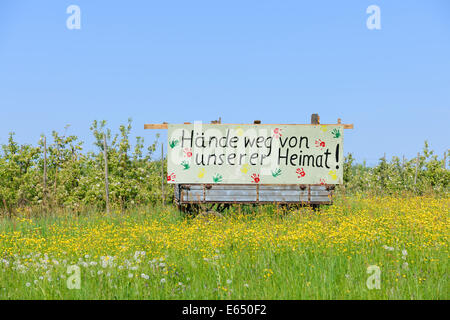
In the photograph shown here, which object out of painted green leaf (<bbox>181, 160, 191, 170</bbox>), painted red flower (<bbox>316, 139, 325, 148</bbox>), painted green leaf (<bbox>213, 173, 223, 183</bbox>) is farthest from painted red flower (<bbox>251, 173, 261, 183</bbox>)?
painted red flower (<bbox>316, 139, 325, 148</bbox>)

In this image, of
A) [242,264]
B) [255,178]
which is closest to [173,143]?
[255,178]

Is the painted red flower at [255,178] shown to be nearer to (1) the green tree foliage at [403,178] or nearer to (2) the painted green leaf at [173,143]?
(2) the painted green leaf at [173,143]

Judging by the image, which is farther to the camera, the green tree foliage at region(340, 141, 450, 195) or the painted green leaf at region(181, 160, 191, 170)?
the green tree foliage at region(340, 141, 450, 195)

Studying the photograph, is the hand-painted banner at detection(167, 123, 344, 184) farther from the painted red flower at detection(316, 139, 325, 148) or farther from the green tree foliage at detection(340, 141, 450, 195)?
the green tree foliage at detection(340, 141, 450, 195)

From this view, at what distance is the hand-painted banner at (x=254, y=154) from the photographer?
12.8 m

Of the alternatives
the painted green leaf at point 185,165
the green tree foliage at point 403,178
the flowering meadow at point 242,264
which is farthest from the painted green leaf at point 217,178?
the green tree foliage at point 403,178

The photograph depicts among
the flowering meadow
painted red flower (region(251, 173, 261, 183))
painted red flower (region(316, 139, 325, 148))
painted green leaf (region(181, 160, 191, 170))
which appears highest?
painted red flower (region(316, 139, 325, 148))

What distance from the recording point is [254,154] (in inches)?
510

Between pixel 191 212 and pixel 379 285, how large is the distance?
8296 millimetres

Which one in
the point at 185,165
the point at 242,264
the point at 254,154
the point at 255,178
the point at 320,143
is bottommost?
the point at 242,264

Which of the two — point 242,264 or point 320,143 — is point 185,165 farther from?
point 242,264

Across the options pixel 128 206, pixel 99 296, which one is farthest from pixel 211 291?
pixel 128 206

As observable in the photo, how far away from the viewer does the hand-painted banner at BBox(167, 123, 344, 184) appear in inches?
504
